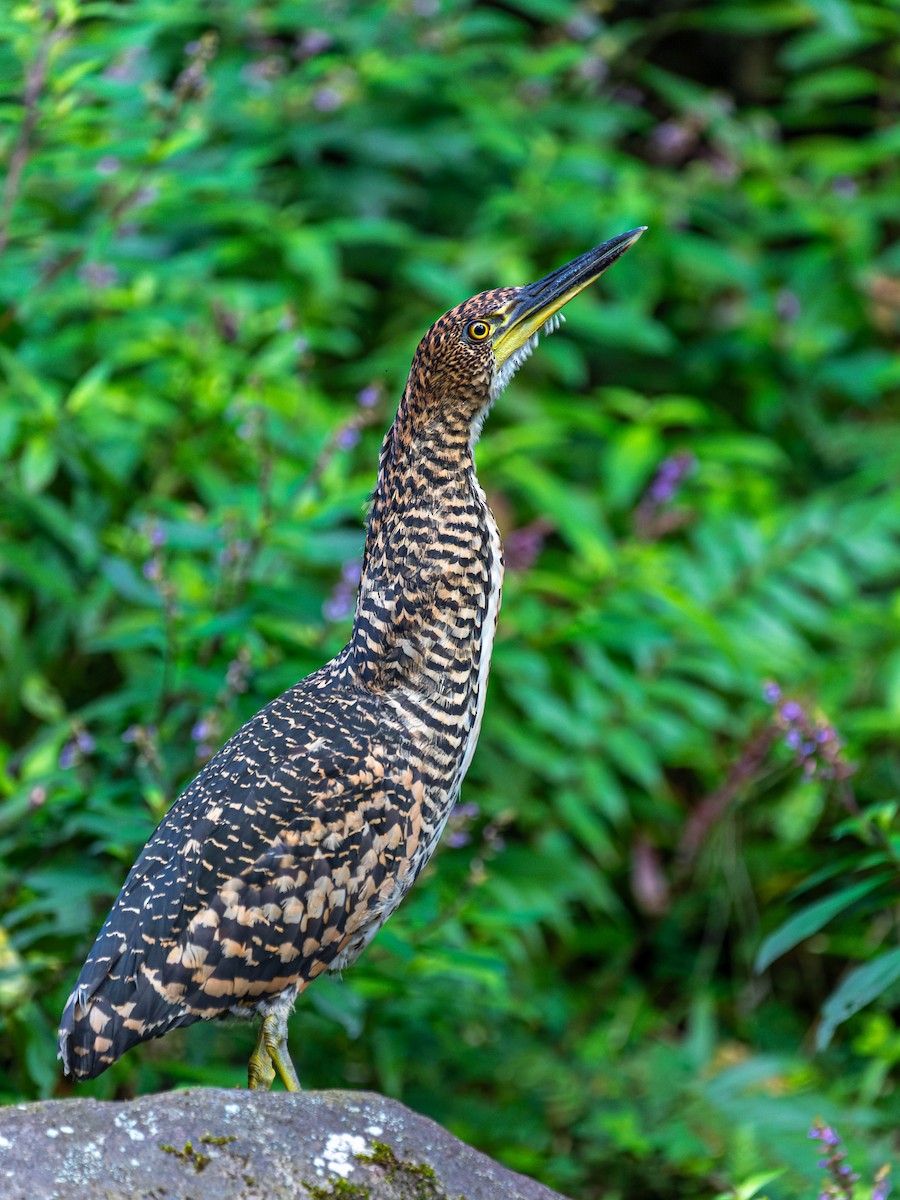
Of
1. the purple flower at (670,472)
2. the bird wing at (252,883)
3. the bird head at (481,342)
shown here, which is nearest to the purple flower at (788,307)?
the purple flower at (670,472)

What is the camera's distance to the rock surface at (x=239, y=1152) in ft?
9.34

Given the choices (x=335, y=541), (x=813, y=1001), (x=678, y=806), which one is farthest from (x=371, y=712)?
(x=813, y=1001)

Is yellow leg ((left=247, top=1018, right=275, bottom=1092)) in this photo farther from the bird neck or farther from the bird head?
the bird head

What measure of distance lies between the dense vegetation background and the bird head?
0.90m

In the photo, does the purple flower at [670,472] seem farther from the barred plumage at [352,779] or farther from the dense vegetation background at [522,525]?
the barred plumage at [352,779]

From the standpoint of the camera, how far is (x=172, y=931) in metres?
3.42

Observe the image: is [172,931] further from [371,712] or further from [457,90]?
[457,90]

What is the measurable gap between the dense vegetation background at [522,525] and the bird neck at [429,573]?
0.78m

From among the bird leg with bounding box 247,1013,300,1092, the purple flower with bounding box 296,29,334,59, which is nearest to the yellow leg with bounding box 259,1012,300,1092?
the bird leg with bounding box 247,1013,300,1092

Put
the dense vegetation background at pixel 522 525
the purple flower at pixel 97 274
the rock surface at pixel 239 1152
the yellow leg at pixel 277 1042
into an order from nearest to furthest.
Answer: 1. the rock surface at pixel 239 1152
2. the yellow leg at pixel 277 1042
3. the dense vegetation background at pixel 522 525
4. the purple flower at pixel 97 274

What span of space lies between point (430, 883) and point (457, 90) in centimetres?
438

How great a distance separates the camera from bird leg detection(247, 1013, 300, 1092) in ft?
11.5

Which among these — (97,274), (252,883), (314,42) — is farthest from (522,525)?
(252,883)

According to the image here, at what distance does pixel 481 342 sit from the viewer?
3.93 m
